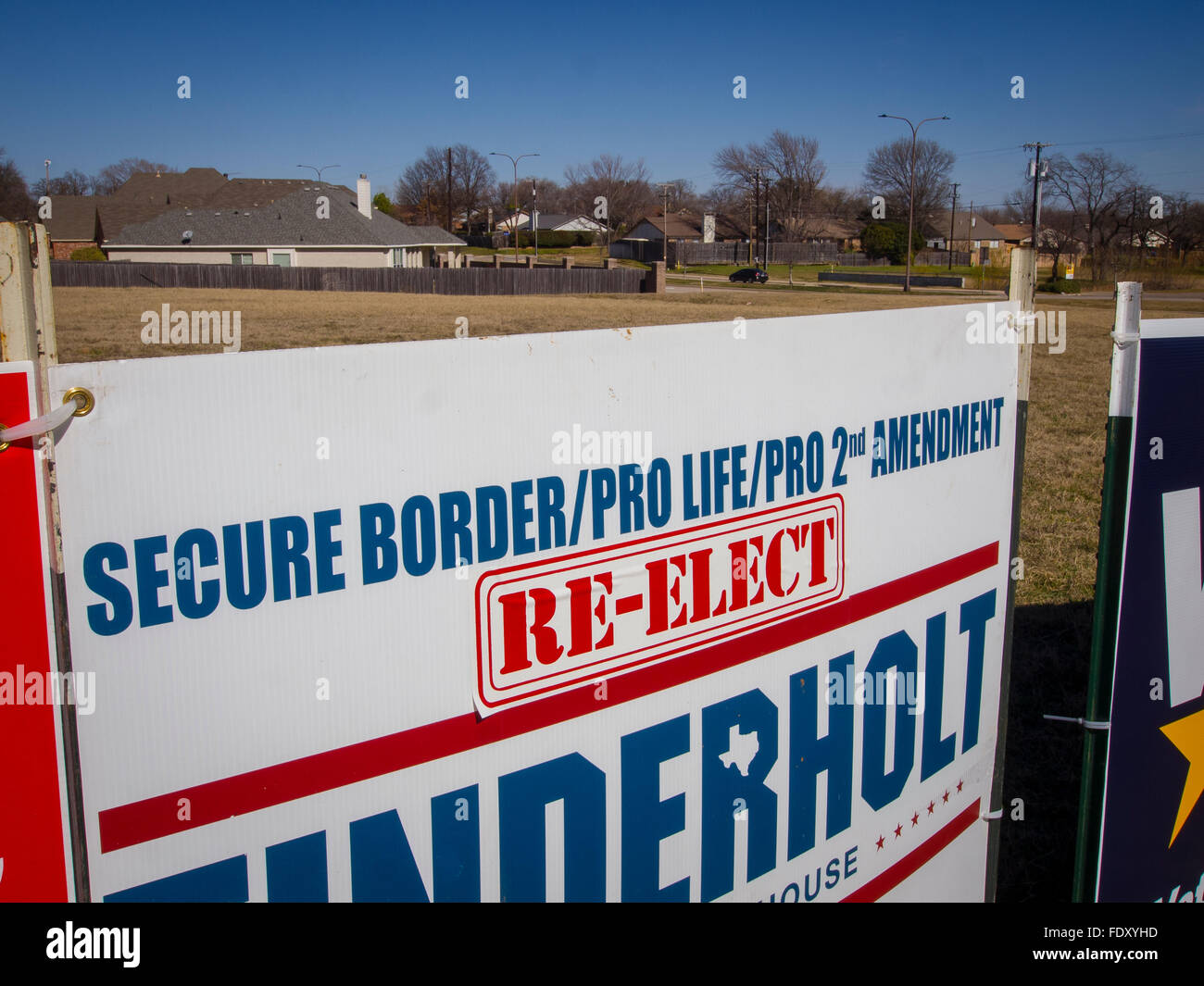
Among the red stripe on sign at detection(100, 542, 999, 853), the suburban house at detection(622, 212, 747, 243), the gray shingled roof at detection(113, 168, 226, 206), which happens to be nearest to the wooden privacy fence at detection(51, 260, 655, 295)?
the gray shingled roof at detection(113, 168, 226, 206)

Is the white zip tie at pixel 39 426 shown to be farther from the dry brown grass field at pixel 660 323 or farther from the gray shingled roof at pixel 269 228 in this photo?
the gray shingled roof at pixel 269 228

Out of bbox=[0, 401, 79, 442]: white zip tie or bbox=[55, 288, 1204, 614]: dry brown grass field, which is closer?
bbox=[0, 401, 79, 442]: white zip tie

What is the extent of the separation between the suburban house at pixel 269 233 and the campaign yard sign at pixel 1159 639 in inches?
2098

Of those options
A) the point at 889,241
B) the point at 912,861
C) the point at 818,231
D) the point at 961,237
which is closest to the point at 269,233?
the point at 889,241

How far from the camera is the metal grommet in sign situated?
1282mm

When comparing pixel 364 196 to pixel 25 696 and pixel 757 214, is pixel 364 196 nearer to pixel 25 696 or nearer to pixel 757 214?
pixel 757 214

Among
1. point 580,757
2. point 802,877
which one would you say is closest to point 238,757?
point 580,757

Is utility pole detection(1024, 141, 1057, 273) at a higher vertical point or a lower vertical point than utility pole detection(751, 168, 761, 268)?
lower

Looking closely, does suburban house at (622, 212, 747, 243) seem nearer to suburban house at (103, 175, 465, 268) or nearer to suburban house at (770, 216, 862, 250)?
suburban house at (770, 216, 862, 250)

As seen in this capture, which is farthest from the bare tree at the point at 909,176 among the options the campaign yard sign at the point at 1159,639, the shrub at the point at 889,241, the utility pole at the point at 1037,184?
the campaign yard sign at the point at 1159,639

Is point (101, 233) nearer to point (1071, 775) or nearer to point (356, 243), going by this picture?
point (356, 243)

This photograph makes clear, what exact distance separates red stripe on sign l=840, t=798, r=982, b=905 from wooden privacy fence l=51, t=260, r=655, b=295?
146ft

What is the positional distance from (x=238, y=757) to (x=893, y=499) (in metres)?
1.67

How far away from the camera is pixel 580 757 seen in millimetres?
1812
